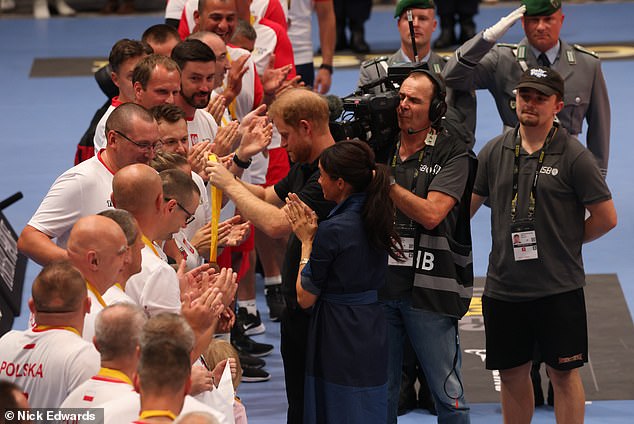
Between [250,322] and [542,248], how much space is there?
8.78ft

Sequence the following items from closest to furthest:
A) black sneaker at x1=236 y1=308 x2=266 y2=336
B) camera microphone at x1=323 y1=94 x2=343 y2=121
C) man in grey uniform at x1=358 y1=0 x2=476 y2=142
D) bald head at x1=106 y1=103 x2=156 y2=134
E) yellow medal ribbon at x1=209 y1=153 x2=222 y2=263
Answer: bald head at x1=106 y1=103 x2=156 y2=134 → yellow medal ribbon at x1=209 y1=153 x2=222 y2=263 → camera microphone at x1=323 y1=94 x2=343 y2=121 → man in grey uniform at x1=358 y1=0 x2=476 y2=142 → black sneaker at x1=236 y1=308 x2=266 y2=336

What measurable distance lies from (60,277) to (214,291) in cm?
81

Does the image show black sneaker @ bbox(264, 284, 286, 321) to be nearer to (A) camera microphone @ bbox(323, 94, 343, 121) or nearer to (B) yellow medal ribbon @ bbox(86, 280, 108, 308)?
(A) camera microphone @ bbox(323, 94, 343, 121)

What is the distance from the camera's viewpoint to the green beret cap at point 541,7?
710 cm

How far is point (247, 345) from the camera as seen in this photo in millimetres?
7578

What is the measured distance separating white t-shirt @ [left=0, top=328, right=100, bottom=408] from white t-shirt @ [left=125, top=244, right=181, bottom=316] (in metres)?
0.68

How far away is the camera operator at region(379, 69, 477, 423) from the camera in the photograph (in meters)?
5.59

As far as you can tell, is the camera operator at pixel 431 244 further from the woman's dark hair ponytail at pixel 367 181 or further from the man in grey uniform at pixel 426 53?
the man in grey uniform at pixel 426 53

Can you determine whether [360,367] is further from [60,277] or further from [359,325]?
[60,277]

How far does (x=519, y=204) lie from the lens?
5922mm

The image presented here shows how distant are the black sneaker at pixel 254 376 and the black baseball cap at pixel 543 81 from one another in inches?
100

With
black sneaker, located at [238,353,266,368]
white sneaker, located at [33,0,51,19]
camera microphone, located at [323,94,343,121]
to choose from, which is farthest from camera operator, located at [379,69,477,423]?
white sneaker, located at [33,0,51,19]

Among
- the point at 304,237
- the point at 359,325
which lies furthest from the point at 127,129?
the point at 359,325

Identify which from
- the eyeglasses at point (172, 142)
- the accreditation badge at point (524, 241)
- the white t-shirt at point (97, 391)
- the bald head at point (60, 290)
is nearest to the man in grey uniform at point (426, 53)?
the accreditation badge at point (524, 241)
